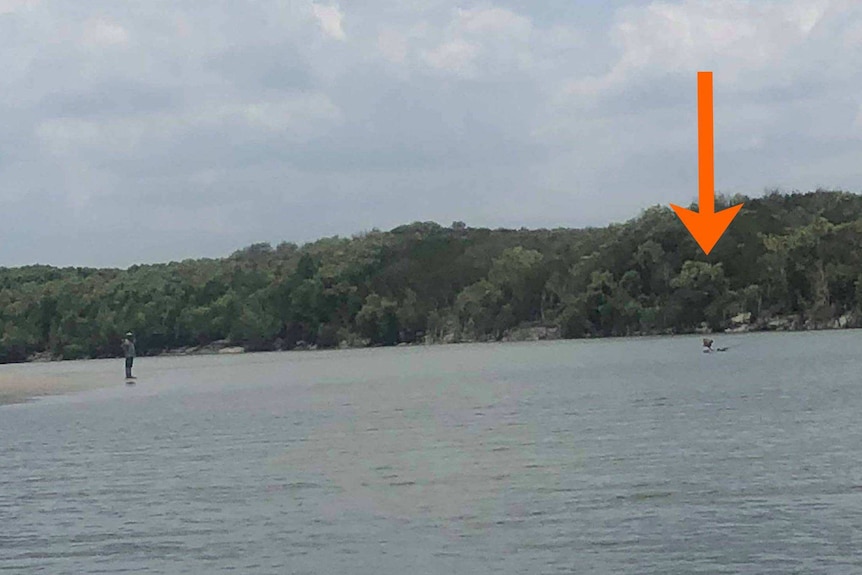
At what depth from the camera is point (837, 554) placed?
1798cm

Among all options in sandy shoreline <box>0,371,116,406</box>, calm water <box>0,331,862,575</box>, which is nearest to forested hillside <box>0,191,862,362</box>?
sandy shoreline <box>0,371,116,406</box>

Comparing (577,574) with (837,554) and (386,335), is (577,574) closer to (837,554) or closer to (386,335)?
(837,554)

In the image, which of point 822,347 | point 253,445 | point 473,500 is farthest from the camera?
point 822,347

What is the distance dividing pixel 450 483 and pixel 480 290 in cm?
12400

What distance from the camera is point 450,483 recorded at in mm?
25266

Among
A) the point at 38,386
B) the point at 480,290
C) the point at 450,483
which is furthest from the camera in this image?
the point at 480,290

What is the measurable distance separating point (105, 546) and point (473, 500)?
608cm

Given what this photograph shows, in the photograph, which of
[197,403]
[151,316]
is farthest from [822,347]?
[151,316]

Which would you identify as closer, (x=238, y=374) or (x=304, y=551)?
(x=304, y=551)

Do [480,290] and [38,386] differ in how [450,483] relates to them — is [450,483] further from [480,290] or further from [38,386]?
[480,290]

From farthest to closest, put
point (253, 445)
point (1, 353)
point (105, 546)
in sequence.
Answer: point (1, 353)
point (253, 445)
point (105, 546)

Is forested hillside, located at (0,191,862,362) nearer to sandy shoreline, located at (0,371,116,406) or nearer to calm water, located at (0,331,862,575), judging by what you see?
sandy shoreline, located at (0,371,116,406)

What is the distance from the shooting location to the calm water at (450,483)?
18859 mm

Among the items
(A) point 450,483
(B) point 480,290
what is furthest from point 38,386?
(B) point 480,290
